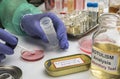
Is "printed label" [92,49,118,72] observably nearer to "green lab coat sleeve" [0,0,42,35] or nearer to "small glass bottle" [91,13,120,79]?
"small glass bottle" [91,13,120,79]

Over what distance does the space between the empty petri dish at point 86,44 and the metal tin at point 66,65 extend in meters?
0.08

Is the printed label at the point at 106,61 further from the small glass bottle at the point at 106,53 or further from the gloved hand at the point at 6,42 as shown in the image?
the gloved hand at the point at 6,42

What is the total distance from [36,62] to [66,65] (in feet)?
0.36

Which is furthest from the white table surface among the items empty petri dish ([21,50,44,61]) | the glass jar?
the glass jar

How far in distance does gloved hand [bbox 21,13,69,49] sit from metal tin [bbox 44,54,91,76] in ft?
0.34

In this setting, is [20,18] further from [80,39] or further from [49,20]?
[80,39]

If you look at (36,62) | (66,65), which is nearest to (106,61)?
(66,65)

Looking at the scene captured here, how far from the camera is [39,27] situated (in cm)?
75

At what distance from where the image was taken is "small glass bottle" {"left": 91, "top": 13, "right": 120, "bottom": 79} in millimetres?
504

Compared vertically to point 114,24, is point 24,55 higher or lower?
lower

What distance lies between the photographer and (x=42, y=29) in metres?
0.74

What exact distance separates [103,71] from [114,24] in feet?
0.50

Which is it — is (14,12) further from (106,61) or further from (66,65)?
(106,61)

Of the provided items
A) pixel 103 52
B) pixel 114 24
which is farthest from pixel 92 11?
pixel 103 52
